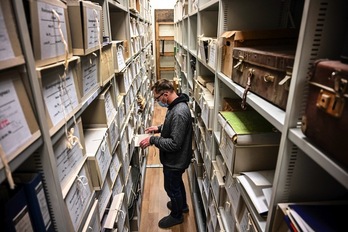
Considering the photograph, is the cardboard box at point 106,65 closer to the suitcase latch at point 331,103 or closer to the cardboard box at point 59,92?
the cardboard box at point 59,92

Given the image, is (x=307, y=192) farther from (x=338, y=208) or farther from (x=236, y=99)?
(x=236, y=99)

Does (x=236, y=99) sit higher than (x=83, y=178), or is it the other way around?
(x=236, y=99)

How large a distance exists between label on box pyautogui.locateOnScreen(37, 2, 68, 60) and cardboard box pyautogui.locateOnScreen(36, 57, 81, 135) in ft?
0.14

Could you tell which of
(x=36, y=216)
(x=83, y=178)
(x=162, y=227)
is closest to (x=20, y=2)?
(x=36, y=216)

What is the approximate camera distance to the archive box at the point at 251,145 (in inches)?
42.7

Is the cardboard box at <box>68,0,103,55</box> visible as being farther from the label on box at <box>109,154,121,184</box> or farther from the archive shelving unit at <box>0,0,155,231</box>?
the label on box at <box>109,154,121,184</box>

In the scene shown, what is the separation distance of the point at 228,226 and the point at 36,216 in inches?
41.8

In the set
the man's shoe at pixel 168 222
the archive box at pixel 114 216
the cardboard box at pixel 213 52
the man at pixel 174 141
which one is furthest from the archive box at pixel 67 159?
the man's shoe at pixel 168 222

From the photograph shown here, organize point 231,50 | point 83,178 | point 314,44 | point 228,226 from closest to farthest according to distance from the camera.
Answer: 1. point 314,44
2. point 83,178
3. point 231,50
4. point 228,226

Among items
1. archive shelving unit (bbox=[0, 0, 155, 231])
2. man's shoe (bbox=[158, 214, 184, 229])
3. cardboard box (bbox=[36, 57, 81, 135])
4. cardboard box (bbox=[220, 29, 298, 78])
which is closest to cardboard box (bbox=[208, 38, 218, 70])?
cardboard box (bbox=[220, 29, 298, 78])

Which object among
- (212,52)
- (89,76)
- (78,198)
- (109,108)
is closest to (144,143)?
(109,108)

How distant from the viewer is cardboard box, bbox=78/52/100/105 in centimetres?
98

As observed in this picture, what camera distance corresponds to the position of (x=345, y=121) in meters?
0.45

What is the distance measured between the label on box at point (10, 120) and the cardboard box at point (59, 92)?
0.34 ft
